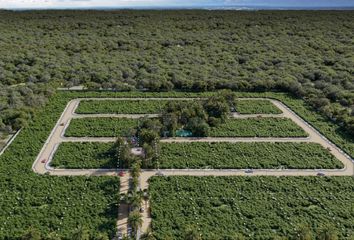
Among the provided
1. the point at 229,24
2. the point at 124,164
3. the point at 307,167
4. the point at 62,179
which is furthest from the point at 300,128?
the point at 229,24

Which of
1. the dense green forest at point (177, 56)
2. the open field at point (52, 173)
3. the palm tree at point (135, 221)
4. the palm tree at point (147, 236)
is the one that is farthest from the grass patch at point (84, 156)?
the palm tree at point (147, 236)

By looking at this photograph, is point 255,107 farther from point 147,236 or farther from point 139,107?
point 147,236

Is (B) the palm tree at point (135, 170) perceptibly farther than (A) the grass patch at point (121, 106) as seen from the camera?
No

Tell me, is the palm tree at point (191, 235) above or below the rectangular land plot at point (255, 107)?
above

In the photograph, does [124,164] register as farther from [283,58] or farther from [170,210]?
[283,58]

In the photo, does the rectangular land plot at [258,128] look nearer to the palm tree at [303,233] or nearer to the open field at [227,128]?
the open field at [227,128]

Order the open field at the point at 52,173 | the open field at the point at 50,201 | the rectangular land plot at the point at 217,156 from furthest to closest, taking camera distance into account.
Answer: the rectangular land plot at the point at 217,156
the open field at the point at 52,173
the open field at the point at 50,201

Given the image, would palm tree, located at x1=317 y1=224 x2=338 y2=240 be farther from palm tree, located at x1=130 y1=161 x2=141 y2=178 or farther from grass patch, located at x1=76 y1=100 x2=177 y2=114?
grass patch, located at x1=76 y1=100 x2=177 y2=114

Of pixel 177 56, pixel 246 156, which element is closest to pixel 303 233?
pixel 246 156
